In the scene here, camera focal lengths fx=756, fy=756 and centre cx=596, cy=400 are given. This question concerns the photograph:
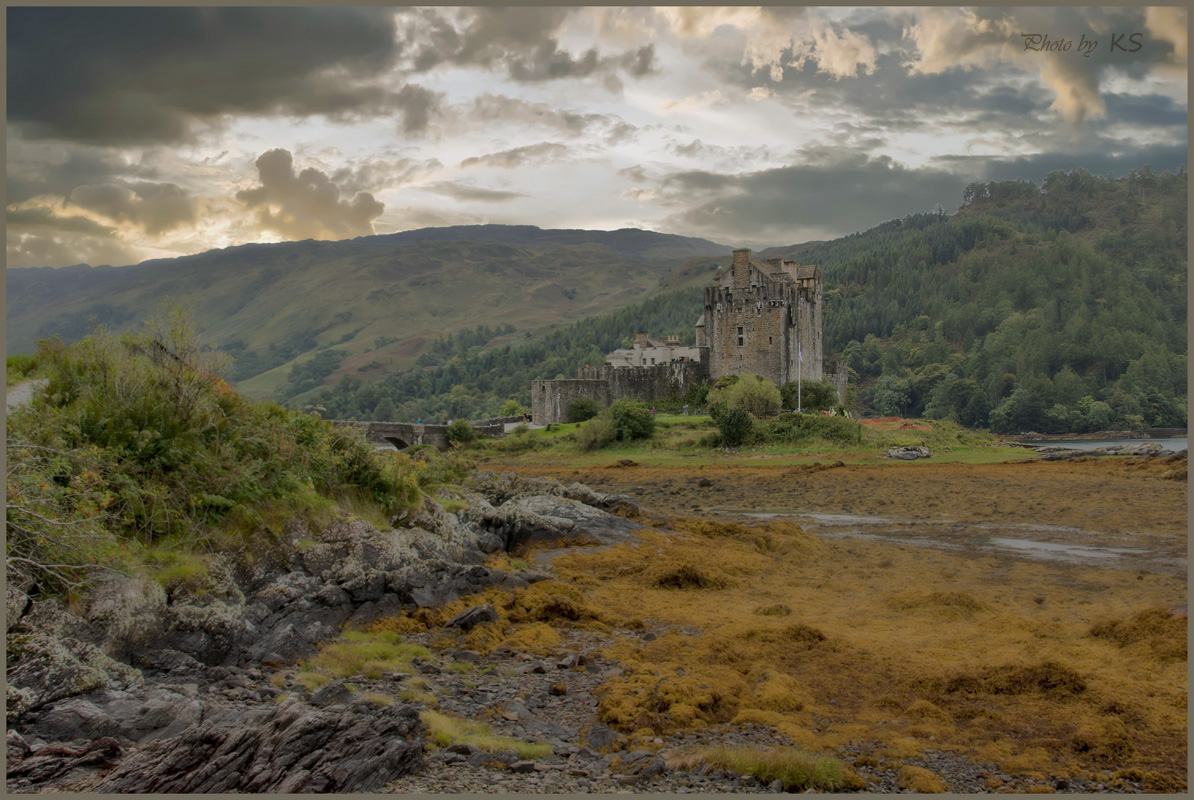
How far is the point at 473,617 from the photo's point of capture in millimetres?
12344

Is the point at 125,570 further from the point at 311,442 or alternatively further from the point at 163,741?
the point at 311,442

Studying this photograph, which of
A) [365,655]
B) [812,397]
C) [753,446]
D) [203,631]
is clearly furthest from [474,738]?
[812,397]

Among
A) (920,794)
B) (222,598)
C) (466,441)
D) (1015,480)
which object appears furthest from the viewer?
(466,441)

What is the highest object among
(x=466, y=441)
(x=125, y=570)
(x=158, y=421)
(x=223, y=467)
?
(x=158, y=421)

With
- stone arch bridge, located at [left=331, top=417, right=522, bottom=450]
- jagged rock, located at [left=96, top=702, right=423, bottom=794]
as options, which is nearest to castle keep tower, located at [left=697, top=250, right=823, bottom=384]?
stone arch bridge, located at [left=331, top=417, right=522, bottom=450]

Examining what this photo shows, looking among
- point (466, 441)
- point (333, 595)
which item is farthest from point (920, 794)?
point (466, 441)

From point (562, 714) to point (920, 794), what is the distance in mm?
4085

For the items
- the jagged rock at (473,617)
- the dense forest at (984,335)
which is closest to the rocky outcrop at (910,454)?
the jagged rock at (473,617)

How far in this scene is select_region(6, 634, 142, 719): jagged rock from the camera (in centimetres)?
757

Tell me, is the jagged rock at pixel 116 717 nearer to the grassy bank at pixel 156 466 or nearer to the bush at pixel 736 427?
the grassy bank at pixel 156 466

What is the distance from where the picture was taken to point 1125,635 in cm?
1159

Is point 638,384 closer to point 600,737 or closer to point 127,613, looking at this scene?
point 127,613

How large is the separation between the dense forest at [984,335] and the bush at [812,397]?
40.6 meters

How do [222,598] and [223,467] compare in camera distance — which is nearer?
[222,598]
